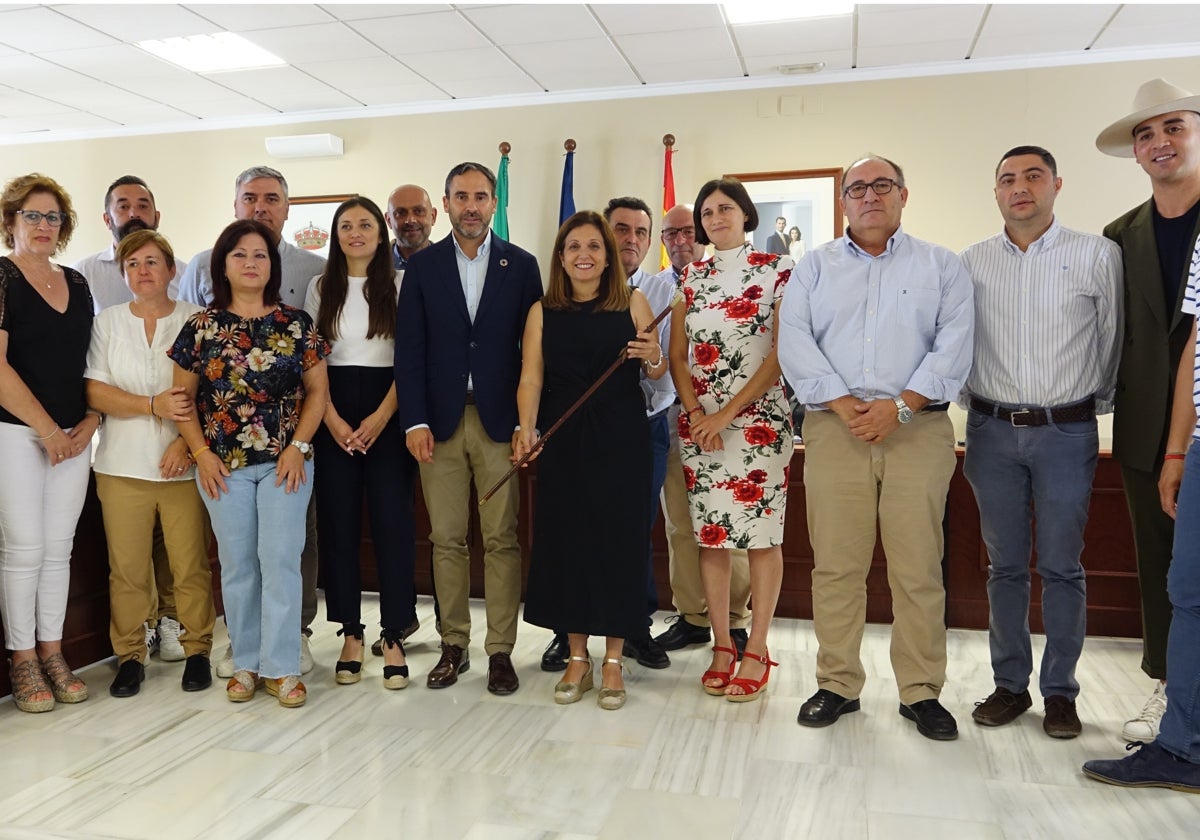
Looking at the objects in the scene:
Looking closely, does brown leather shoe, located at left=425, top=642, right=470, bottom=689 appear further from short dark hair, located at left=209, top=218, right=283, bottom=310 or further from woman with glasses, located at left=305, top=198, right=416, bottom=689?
short dark hair, located at left=209, top=218, right=283, bottom=310

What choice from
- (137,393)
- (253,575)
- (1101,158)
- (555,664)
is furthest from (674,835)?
(1101,158)

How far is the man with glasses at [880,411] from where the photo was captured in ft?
8.94

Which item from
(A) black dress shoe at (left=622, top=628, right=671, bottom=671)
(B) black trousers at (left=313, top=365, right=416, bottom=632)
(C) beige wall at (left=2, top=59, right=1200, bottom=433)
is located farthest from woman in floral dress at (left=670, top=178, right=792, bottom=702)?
(C) beige wall at (left=2, top=59, right=1200, bottom=433)

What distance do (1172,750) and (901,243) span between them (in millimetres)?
1553

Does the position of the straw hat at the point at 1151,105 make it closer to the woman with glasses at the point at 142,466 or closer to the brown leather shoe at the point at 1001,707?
the brown leather shoe at the point at 1001,707

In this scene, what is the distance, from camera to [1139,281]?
8.93ft

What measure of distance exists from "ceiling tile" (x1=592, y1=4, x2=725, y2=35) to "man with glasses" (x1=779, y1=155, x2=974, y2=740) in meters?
2.61

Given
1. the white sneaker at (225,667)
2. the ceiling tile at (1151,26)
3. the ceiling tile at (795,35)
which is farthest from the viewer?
the ceiling tile at (795,35)

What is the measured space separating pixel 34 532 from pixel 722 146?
15.7 ft

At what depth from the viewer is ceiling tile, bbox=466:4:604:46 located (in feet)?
16.3

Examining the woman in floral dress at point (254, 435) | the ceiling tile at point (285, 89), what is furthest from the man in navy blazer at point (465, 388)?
the ceiling tile at point (285, 89)

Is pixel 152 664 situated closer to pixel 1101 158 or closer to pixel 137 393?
pixel 137 393

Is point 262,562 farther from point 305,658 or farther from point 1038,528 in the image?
point 1038,528

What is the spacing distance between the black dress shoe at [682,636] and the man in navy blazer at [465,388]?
2.30 ft
